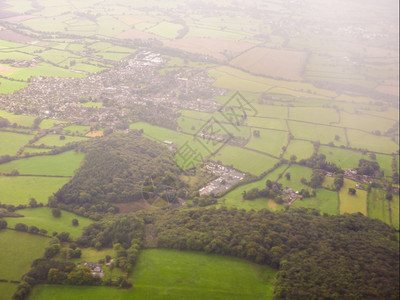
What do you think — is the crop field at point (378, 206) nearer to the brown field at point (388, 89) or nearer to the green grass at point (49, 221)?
the green grass at point (49, 221)

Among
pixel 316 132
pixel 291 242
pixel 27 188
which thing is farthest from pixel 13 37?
pixel 291 242

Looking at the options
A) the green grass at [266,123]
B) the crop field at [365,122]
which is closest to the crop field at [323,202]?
the green grass at [266,123]

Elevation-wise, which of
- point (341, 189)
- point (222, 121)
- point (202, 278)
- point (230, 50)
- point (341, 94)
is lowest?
point (202, 278)

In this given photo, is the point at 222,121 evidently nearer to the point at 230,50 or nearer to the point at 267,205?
the point at 267,205

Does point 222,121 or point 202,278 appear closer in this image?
point 202,278

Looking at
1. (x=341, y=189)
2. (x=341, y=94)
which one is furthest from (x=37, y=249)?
(x=341, y=94)

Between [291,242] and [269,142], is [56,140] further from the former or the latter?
[291,242]
